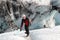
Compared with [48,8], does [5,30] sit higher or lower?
lower

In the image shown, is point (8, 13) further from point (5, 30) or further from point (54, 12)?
point (54, 12)

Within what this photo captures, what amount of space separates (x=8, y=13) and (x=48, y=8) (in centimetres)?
65

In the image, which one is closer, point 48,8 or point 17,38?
point 17,38

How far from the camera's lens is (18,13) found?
11.8 ft

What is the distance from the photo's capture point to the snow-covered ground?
3268 mm

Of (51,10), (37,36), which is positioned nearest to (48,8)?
(51,10)

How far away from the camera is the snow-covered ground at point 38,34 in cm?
327

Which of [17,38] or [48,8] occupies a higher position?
[48,8]

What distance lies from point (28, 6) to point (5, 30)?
0.54m

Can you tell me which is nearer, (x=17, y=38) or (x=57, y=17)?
(x=17, y=38)

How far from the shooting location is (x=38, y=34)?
3.43 m

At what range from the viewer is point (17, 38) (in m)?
3.22

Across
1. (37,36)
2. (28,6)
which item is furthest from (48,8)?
(37,36)

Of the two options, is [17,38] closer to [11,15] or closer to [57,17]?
[11,15]
